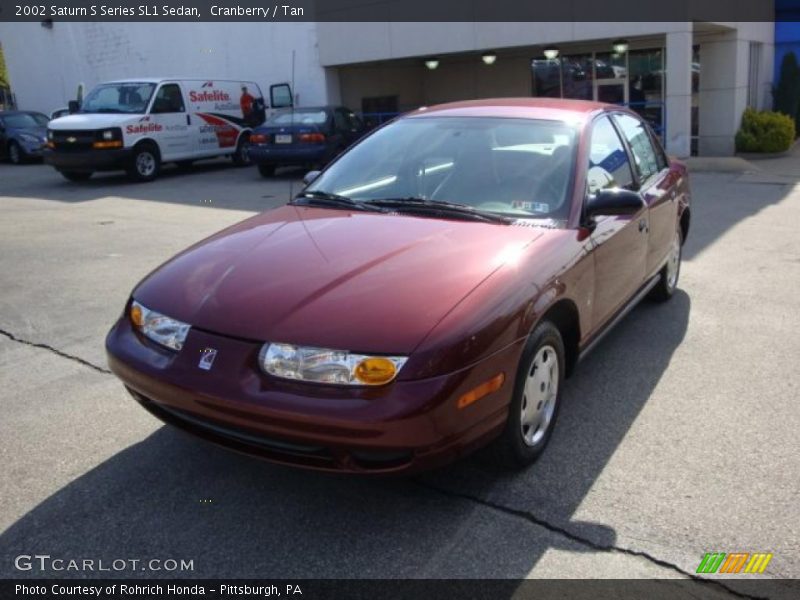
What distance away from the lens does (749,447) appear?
3510mm

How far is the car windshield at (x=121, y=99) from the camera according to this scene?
15.3 meters

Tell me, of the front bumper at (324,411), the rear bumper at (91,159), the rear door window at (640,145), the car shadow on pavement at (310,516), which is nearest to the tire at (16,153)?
the rear bumper at (91,159)

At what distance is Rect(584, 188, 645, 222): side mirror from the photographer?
3.75 meters

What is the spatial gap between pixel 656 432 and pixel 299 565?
1.92 meters

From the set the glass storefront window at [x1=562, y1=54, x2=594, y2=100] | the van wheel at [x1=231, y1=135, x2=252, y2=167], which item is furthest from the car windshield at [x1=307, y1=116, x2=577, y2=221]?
the glass storefront window at [x1=562, y1=54, x2=594, y2=100]

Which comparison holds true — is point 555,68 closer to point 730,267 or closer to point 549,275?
point 730,267

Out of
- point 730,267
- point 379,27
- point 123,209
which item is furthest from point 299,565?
point 379,27

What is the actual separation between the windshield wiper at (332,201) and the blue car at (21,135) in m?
18.4

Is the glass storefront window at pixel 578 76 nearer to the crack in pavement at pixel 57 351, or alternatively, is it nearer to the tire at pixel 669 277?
the tire at pixel 669 277

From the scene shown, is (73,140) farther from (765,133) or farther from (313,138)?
(765,133)

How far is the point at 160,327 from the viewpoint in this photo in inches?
124

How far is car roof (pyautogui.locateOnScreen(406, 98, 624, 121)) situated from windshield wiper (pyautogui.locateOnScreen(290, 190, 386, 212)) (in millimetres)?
883

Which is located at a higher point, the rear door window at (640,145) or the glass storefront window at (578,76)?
the glass storefront window at (578,76)

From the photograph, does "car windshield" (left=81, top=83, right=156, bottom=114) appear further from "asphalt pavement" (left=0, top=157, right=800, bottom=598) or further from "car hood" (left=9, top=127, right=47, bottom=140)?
"asphalt pavement" (left=0, top=157, right=800, bottom=598)
